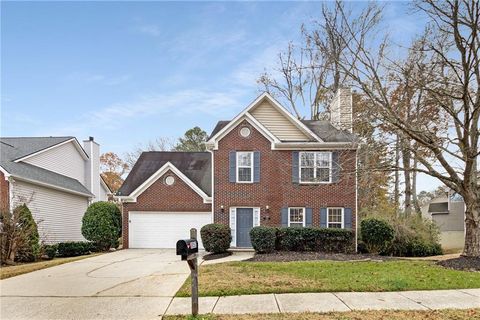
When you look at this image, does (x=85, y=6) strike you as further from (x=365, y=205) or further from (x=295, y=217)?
(x=365, y=205)

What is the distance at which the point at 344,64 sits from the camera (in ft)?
43.6

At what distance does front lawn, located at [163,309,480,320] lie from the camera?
588 centimetres

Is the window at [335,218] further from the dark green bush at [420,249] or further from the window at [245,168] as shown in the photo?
the window at [245,168]

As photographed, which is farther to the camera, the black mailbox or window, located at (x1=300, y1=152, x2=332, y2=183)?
window, located at (x1=300, y1=152, x2=332, y2=183)

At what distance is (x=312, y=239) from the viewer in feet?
51.6

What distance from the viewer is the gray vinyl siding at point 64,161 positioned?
20.1 meters

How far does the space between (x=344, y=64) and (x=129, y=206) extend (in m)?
12.1

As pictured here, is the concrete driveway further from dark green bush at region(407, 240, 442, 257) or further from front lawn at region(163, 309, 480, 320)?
dark green bush at region(407, 240, 442, 257)

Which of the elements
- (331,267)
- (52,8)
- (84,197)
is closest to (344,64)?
(331,267)

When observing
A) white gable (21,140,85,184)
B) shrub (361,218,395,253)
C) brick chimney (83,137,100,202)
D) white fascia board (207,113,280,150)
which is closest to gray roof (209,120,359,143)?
white fascia board (207,113,280,150)

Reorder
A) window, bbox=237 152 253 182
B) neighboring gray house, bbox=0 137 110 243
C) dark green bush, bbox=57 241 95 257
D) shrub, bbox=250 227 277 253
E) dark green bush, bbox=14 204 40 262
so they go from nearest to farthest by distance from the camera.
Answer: dark green bush, bbox=14 204 40 262, shrub, bbox=250 227 277 253, neighboring gray house, bbox=0 137 110 243, dark green bush, bbox=57 241 95 257, window, bbox=237 152 253 182

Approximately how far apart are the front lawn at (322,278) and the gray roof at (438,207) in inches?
772

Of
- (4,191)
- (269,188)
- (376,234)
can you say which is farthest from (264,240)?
(4,191)

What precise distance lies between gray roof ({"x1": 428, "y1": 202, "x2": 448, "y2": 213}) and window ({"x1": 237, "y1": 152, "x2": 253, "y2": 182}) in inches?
707
